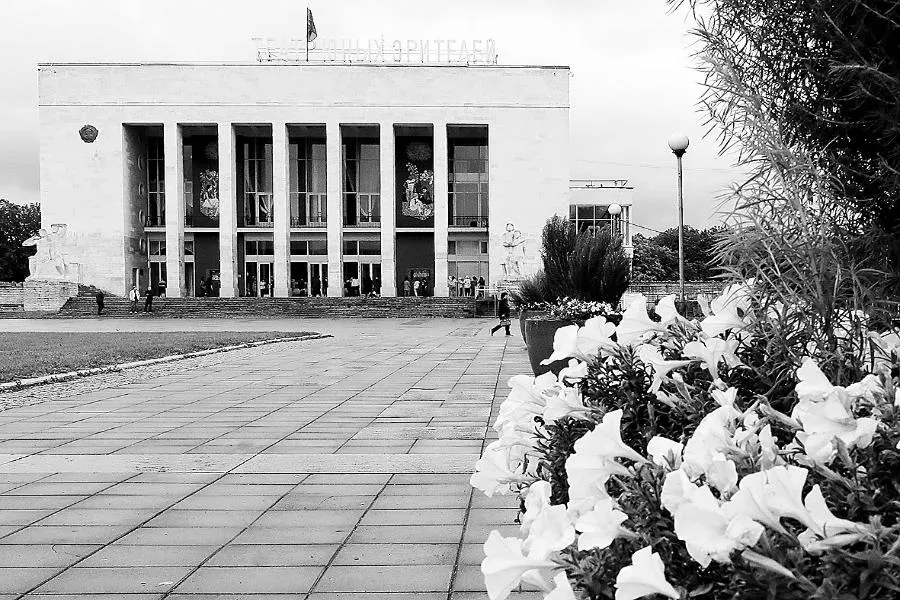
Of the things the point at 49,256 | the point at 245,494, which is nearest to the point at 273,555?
the point at 245,494

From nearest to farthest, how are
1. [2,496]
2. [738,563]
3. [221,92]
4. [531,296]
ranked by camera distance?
[738,563] < [2,496] < [531,296] < [221,92]

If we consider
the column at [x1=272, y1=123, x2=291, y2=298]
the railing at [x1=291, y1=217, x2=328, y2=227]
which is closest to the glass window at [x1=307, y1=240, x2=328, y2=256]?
the railing at [x1=291, y1=217, x2=328, y2=227]

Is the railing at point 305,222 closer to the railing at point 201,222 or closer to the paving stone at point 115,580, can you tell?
the railing at point 201,222

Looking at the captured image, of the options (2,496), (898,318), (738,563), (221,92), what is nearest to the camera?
(738,563)

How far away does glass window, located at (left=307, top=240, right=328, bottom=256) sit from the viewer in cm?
5566

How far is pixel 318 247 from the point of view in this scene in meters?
55.8

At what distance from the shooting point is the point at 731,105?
6.77 ft

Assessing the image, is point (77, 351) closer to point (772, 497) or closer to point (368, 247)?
point (772, 497)

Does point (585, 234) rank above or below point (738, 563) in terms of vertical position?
above

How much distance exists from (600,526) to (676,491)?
0.42ft

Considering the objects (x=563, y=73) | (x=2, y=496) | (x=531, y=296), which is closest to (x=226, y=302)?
(x=563, y=73)

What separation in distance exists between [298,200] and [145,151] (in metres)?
10.7

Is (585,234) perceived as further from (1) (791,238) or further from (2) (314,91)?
(2) (314,91)

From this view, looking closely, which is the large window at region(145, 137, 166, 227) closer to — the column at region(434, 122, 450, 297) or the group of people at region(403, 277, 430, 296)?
the group of people at region(403, 277, 430, 296)
